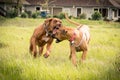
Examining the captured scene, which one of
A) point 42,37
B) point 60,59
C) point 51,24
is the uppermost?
point 51,24

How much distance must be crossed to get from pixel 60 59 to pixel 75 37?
53cm

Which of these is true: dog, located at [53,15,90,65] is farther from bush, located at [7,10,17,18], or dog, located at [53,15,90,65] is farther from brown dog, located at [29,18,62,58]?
bush, located at [7,10,17,18]

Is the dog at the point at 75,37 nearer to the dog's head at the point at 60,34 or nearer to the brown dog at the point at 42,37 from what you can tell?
the dog's head at the point at 60,34

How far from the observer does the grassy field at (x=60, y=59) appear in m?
3.74

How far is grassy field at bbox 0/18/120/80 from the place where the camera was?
12.3 ft

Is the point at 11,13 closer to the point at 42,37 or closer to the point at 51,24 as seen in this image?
the point at 51,24

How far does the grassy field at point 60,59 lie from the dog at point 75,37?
9cm

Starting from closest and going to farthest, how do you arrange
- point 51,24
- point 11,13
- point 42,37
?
1. point 11,13
2. point 51,24
3. point 42,37

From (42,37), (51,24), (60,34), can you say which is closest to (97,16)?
(51,24)

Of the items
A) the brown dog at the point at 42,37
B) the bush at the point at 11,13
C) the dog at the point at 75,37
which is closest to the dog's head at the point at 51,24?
the brown dog at the point at 42,37

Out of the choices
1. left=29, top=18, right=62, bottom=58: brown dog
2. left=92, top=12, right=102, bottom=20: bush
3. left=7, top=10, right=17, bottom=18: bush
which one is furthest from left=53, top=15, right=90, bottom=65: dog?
left=7, top=10, right=17, bottom=18: bush

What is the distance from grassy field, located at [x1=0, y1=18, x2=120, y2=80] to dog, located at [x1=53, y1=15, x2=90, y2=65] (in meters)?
0.09

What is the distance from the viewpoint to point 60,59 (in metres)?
4.53

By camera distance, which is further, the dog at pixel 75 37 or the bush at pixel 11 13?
the bush at pixel 11 13
